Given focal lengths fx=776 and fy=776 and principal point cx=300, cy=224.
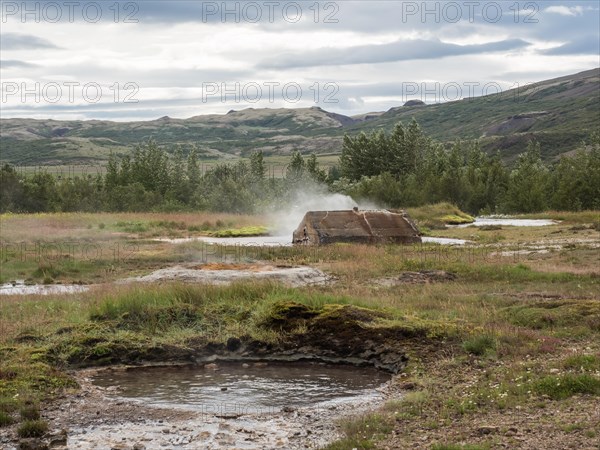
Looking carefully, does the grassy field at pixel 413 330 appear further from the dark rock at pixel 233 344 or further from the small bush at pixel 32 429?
the dark rock at pixel 233 344

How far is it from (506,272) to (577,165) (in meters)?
54.9

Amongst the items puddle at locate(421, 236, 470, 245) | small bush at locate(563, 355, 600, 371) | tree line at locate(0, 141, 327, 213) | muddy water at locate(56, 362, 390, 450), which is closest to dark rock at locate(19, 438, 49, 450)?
muddy water at locate(56, 362, 390, 450)

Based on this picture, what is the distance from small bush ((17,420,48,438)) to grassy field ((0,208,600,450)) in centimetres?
2

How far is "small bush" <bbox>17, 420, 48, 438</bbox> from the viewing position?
11.7 meters

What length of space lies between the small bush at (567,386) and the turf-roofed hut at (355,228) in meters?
25.3

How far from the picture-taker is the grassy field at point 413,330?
11.6 m

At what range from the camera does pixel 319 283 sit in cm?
2594

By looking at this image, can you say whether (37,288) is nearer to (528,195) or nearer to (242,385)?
(242,385)

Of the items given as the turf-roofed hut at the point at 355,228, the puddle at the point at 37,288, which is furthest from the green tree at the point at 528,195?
the puddle at the point at 37,288

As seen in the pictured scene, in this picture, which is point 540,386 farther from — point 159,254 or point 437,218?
point 437,218

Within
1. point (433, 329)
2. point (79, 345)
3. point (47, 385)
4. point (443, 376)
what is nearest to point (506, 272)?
point (433, 329)

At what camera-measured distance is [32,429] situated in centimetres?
1180

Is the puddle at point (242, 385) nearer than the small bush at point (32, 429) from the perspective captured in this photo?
No

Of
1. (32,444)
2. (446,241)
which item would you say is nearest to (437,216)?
(446,241)
